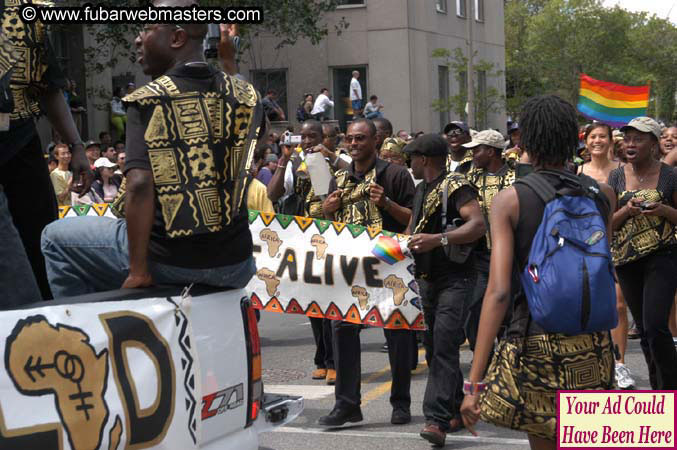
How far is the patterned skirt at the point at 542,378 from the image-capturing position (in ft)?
14.6

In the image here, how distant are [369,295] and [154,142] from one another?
14.3 ft

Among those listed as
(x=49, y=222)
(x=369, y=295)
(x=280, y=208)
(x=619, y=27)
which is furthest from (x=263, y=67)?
(x=619, y=27)

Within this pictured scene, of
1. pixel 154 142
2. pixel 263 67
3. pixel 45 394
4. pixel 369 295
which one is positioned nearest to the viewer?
pixel 45 394

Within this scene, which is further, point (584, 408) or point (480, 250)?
point (480, 250)

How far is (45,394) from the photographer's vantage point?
338 cm

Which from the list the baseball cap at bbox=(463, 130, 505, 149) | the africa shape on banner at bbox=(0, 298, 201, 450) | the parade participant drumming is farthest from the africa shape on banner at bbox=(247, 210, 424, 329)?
the africa shape on banner at bbox=(0, 298, 201, 450)

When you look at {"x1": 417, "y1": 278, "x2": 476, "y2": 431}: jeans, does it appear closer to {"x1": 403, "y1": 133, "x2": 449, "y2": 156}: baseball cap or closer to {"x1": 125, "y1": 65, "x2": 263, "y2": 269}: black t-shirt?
{"x1": 403, "y1": 133, "x2": 449, "y2": 156}: baseball cap

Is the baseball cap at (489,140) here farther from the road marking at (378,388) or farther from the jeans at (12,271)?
the jeans at (12,271)

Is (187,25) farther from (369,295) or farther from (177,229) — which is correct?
(369,295)

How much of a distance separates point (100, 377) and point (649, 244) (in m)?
5.34

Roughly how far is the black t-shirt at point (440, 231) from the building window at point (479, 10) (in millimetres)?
40244

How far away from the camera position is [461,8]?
4456cm

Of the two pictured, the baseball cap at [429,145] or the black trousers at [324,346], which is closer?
the baseball cap at [429,145]

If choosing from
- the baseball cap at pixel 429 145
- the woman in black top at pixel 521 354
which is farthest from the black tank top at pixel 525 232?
the baseball cap at pixel 429 145
